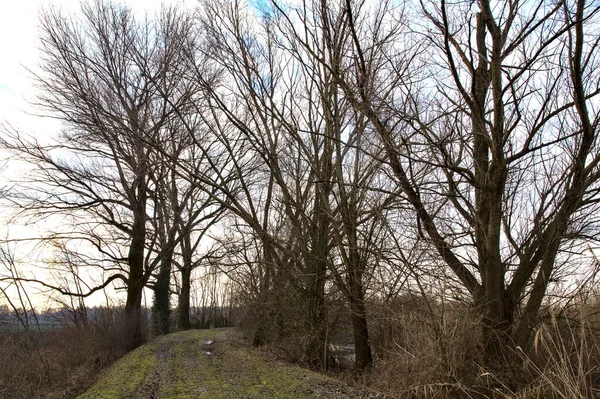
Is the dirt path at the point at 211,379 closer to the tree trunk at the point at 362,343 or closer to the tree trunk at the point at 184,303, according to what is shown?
the tree trunk at the point at 362,343

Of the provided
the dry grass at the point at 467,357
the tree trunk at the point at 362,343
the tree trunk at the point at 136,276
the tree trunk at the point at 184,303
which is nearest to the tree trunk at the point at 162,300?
the tree trunk at the point at 136,276

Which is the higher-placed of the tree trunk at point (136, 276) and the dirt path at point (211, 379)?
the tree trunk at point (136, 276)

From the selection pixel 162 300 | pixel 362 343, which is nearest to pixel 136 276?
pixel 162 300

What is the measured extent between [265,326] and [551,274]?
922cm

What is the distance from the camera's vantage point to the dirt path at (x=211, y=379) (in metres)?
7.83

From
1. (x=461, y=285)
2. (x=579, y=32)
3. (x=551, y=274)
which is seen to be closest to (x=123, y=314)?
(x=461, y=285)

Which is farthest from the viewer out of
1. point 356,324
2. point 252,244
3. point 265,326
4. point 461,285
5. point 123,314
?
point 123,314

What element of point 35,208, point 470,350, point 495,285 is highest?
point 35,208

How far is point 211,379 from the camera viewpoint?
9.33 meters

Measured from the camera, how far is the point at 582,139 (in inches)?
253

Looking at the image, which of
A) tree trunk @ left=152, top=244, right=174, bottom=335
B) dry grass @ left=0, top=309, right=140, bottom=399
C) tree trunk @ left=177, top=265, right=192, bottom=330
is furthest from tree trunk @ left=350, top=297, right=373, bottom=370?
tree trunk @ left=177, top=265, right=192, bottom=330

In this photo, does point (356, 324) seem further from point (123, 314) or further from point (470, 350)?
point (123, 314)

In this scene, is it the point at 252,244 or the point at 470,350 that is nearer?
the point at 470,350

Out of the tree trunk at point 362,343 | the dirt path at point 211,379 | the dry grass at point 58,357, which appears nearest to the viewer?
the dirt path at point 211,379
